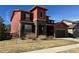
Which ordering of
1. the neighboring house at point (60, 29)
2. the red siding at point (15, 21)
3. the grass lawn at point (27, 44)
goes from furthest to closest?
the neighboring house at point (60, 29)
the red siding at point (15, 21)
the grass lawn at point (27, 44)

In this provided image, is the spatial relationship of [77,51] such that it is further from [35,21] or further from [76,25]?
[35,21]

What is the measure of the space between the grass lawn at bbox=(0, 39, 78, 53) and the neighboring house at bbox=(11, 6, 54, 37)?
222 millimetres

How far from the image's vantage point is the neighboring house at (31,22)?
21.4 feet

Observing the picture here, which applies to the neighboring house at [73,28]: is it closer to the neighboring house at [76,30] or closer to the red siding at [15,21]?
the neighboring house at [76,30]

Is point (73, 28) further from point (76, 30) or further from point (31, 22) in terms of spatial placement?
point (31, 22)

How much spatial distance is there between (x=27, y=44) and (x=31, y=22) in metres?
0.61

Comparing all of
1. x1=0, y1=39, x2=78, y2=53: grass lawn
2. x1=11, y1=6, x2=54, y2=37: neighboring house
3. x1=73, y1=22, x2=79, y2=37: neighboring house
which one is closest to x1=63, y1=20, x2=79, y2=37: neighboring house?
x1=73, y1=22, x2=79, y2=37: neighboring house

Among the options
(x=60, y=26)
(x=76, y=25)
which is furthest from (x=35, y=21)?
(x=76, y=25)

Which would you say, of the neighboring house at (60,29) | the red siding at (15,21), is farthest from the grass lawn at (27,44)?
the red siding at (15,21)

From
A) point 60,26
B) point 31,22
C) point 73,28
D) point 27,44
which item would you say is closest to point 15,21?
point 31,22

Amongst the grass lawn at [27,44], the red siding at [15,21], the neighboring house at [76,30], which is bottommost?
the grass lawn at [27,44]

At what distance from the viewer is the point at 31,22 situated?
258 inches

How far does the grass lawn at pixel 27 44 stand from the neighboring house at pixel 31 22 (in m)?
0.22

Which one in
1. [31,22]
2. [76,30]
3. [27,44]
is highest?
[31,22]
